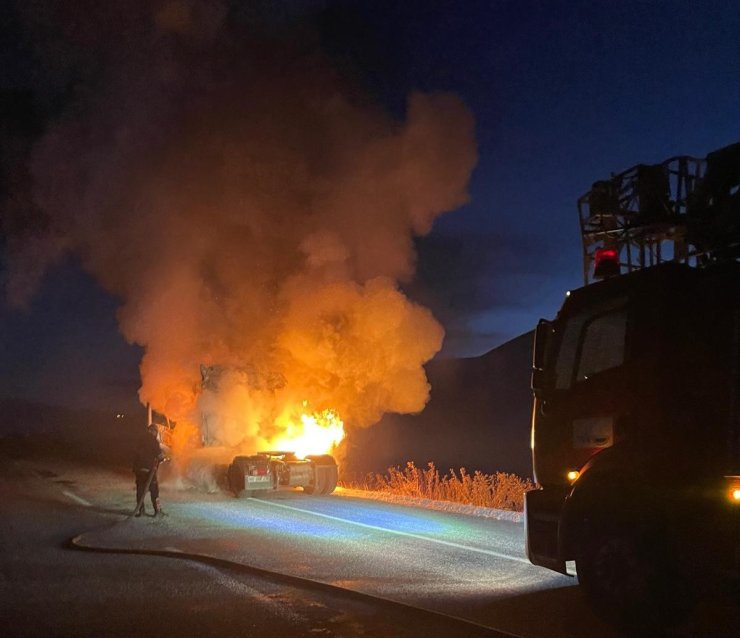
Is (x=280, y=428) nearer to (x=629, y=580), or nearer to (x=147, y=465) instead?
(x=147, y=465)

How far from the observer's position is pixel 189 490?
68.2 ft

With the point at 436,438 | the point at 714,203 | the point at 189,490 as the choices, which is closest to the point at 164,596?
the point at 714,203

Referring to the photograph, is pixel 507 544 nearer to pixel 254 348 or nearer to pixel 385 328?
pixel 385 328

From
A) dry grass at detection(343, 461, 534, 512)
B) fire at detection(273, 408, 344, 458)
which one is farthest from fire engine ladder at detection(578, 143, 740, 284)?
fire at detection(273, 408, 344, 458)

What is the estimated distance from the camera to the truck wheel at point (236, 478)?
59.7 ft

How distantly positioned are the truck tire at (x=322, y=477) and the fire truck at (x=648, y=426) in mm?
12283

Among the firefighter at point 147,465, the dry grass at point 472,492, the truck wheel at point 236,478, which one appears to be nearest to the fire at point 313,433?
the dry grass at point 472,492

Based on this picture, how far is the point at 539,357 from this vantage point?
749 centimetres

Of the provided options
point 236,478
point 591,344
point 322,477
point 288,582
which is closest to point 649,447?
point 591,344

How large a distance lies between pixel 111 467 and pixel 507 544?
24029mm

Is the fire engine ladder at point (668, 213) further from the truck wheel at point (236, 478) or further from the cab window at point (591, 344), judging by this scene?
the truck wheel at point (236, 478)

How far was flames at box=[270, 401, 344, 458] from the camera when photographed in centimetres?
2208

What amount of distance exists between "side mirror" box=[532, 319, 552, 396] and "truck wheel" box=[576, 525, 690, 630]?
147cm

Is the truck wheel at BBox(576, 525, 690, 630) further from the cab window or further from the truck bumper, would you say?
the cab window
